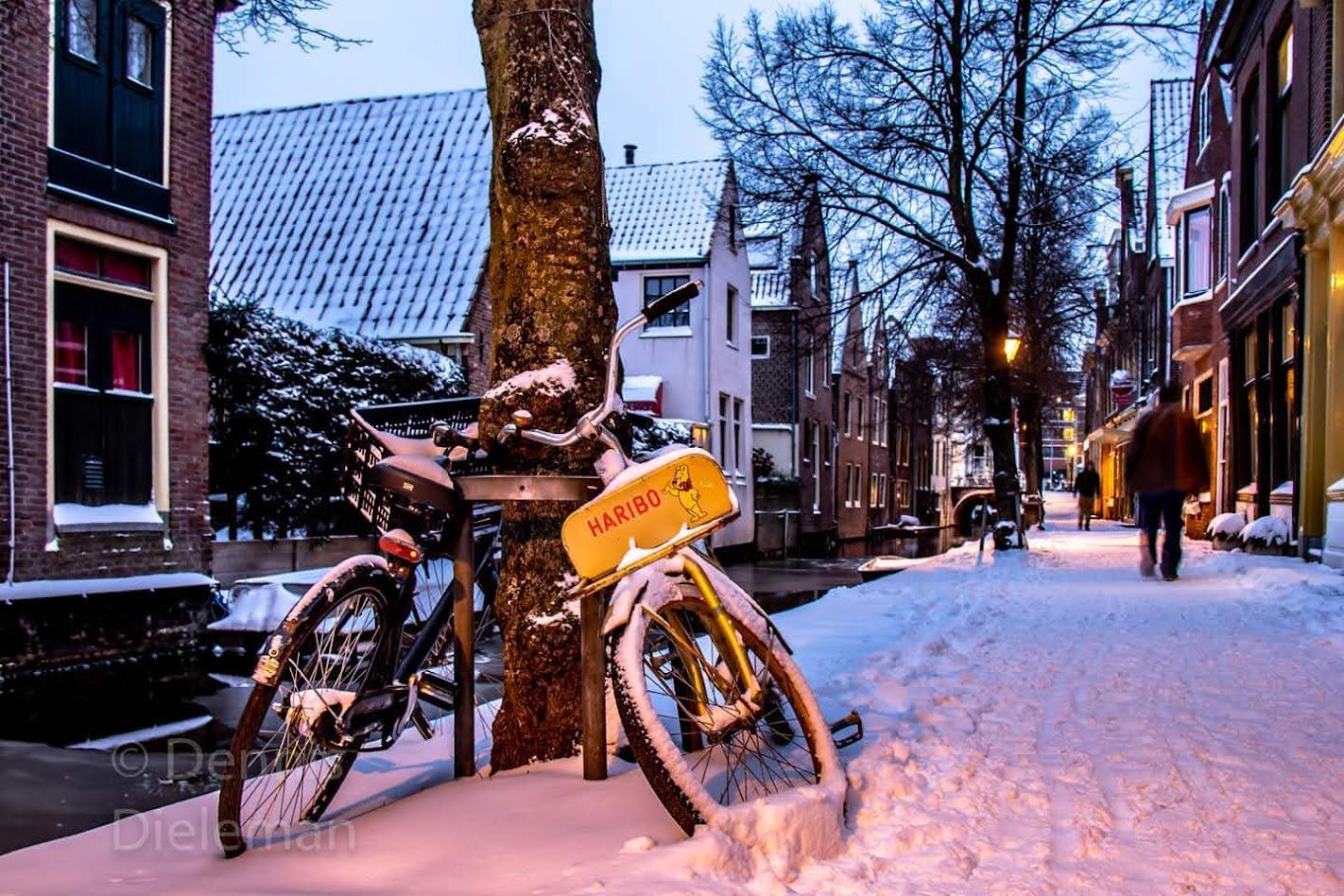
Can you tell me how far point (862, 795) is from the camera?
3.28 m

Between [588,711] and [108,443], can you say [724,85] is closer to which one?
[108,443]

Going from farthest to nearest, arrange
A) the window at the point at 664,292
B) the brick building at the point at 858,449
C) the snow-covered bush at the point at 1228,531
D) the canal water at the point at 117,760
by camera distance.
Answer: the brick building at the point at 858,449 < the window at the point at 664,292 < the snow-covered bush at the point at 1228,531 < the canal water at the point at 117,760

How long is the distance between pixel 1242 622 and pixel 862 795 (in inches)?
219

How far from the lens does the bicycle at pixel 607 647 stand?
288 cm

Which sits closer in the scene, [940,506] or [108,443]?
[108,443]

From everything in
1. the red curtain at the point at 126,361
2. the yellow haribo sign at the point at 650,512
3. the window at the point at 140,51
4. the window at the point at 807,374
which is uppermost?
the window at the point at 140,51

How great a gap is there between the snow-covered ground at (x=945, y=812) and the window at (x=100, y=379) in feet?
27.9

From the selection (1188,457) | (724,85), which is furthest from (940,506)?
(1188,457)

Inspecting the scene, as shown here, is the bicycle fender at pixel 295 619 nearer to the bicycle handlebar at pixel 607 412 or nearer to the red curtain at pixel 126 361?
the bicycle handlebar at pixel 607 412

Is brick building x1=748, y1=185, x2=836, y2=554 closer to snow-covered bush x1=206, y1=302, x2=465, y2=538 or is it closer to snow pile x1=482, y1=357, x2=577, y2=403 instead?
snow-covered bush x1=206, y1=302, x2=465, y2=538

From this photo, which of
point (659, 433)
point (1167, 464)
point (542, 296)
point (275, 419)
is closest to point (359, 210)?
point (659, 433)

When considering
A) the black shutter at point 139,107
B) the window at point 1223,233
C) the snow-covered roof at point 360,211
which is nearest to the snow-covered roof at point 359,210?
the snow-covered roof at point 360,211

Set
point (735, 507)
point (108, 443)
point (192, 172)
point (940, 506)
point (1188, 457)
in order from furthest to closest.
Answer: point (940, 506)
point (192, 172)
point (108, 443)
point (1188, 457)
point (735, 507)

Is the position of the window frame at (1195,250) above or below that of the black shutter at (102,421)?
above
